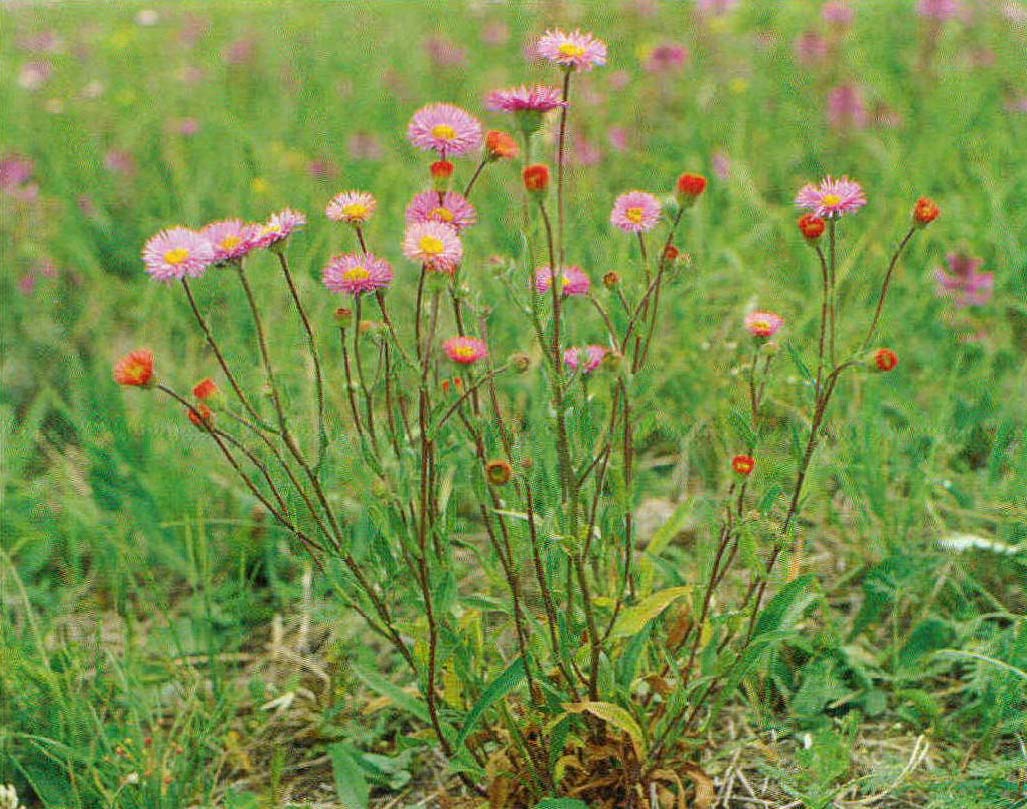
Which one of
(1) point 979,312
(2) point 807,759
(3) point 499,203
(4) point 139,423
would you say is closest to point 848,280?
(1) point 979,312

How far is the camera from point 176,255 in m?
1.21

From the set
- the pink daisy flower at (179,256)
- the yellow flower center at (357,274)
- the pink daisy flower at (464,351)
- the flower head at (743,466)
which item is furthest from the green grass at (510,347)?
the pink daisy flower at (179,256)

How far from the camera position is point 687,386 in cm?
215

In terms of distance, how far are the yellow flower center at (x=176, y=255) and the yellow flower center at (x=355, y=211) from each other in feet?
0.60

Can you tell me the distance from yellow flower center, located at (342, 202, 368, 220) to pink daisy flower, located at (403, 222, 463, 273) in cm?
9

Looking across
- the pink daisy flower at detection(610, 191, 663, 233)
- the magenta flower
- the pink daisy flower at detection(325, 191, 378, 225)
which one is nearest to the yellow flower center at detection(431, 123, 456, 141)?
the pink daisy flower at detection(325, 191, 378, 225)

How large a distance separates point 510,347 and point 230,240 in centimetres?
116

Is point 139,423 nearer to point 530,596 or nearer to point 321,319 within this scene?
point 321,319

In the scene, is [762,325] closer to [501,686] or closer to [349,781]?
[501,686]

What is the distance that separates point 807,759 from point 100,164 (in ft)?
8.96

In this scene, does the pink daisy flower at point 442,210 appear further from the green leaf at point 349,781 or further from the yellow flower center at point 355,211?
the green leaf at point 349,781

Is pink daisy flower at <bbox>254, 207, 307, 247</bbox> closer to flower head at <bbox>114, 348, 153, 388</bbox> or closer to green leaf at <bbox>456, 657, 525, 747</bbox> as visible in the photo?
flower head at <bbox>114, 348, 153, 388</bbox>

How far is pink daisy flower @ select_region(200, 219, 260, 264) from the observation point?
1.18m

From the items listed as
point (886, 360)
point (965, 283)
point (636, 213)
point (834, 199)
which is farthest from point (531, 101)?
point (965, 283)
